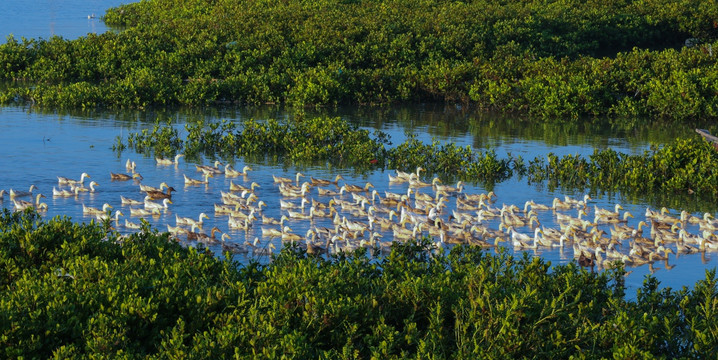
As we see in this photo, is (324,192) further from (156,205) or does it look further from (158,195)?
(156,205)

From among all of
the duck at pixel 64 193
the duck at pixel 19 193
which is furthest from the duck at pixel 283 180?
the duck at pixel 19 193

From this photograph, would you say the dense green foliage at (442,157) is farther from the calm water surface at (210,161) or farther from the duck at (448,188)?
the duck at (448,188)

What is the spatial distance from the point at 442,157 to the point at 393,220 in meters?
3.84

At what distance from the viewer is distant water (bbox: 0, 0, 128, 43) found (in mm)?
48688

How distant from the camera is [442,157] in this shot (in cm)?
2097

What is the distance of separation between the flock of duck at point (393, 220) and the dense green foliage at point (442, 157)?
1.55 m

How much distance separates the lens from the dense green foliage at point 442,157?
19.5 m

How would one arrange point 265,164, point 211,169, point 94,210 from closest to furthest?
point 94,210
point 211,169
point 265,164

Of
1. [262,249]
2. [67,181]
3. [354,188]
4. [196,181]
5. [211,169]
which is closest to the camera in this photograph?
[262,249]

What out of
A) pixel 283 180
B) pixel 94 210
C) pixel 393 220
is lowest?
pixel 393 220

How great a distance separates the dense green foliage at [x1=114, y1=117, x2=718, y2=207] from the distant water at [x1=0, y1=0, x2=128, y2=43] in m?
23.1

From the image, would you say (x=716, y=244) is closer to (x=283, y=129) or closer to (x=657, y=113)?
(x=283, y=129)

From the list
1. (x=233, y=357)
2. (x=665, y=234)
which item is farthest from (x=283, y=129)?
(x=233, y=357)

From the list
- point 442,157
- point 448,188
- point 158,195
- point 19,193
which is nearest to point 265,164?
point 442,157
